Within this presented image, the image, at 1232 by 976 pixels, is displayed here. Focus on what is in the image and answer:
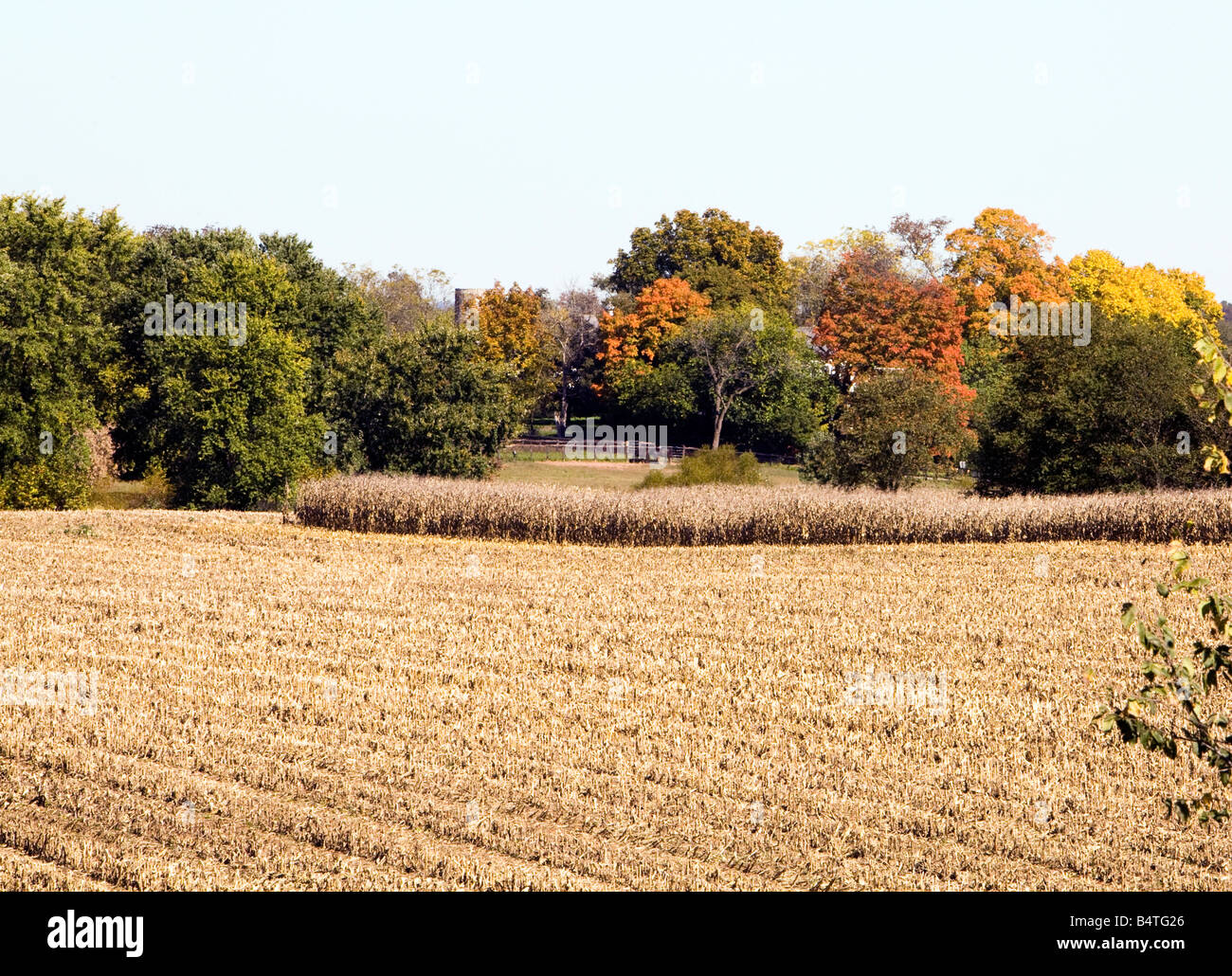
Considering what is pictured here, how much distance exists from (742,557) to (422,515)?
9618 mm

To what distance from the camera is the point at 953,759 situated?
1466 cm

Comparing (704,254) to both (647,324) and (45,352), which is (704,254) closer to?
(647,324)

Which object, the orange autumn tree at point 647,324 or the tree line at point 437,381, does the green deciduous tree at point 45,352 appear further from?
the orange autumn tree at point 647,324

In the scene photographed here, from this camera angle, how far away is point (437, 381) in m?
50.4

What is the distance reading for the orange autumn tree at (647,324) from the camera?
258 ft

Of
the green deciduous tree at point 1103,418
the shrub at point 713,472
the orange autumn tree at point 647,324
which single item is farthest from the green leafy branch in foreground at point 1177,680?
the orange autumn tree at point 647,324

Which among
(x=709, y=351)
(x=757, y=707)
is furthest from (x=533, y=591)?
(x=709, y=351)

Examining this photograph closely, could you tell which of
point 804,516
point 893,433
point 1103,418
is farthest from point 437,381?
point 1103,418

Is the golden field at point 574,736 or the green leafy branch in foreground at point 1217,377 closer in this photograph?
the green leafy branch in foreground at point 1217,377

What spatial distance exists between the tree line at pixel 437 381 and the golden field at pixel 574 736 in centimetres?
1564

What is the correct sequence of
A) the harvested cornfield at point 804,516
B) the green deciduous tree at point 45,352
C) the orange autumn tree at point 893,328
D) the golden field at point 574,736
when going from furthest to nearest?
1. the orange autumn tree at point 893,328
2. the green deciduous tree at point 45,352
3. the harvested cornfield at point 804,516
4. the golden field at point 574,736

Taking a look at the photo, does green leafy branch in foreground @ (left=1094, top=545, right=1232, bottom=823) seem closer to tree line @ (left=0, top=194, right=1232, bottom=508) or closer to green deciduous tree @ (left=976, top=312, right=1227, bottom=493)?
tree line @ (left=0, top=194, right=1232, bottom=508)

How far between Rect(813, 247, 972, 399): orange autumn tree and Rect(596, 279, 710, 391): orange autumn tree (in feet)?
27.8
